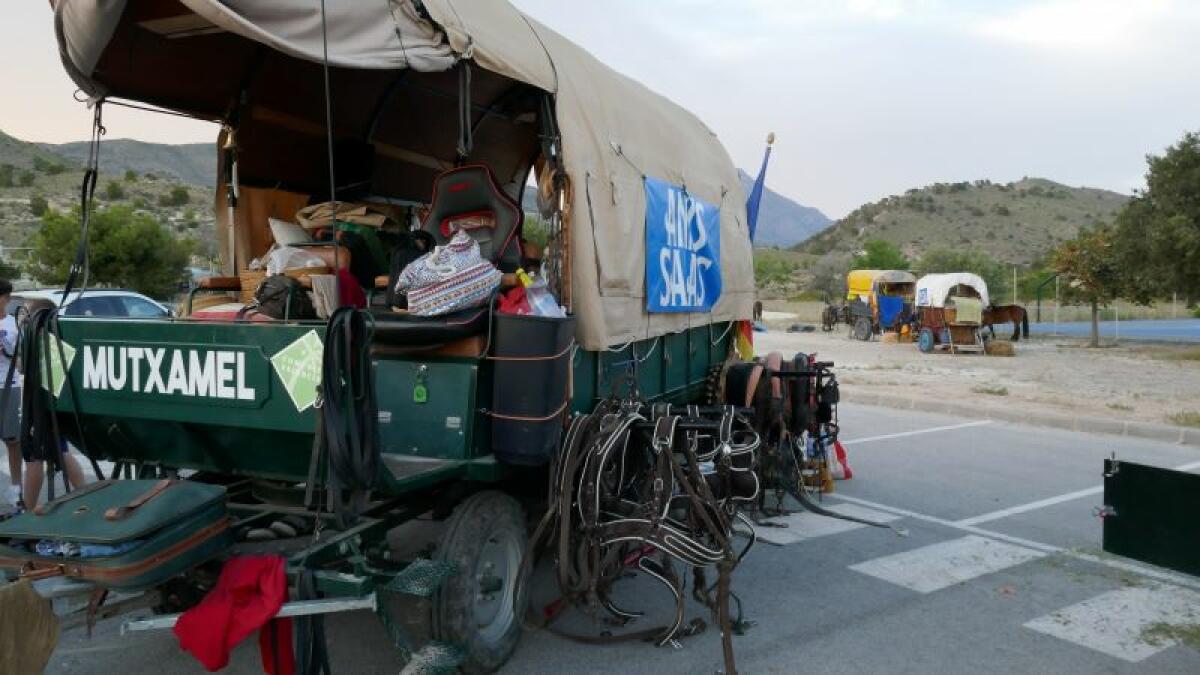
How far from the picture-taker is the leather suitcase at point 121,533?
296 centimetres

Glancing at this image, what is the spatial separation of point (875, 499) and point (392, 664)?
495 cm

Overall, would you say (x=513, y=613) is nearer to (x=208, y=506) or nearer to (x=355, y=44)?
(x=208, y=506)

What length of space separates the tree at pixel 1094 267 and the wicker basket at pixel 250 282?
77.6ft

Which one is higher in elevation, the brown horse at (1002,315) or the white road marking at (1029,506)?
the brown horse at (1002,315)

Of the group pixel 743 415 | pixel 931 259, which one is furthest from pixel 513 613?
pixel 931 259

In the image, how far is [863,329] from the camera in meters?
29.3

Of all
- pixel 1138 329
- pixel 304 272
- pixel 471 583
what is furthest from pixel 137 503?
pixel 1138 329

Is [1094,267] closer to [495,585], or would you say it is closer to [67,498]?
[495,585]

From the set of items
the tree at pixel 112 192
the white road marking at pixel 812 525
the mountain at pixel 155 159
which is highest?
the mountain at pixel 155 159

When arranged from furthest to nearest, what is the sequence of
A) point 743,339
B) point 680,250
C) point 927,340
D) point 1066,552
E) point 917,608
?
point 927,340
point 743,339
point 680,250
point 1066,552
point 917,608

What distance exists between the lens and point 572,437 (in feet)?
14.7

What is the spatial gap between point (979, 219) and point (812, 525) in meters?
76.1

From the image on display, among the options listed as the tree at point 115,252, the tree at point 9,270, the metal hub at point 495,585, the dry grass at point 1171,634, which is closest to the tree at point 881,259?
the tree at point 115,252

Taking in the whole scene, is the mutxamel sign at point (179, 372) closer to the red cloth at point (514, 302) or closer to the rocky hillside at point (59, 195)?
the red cloth at point (514, 302)
